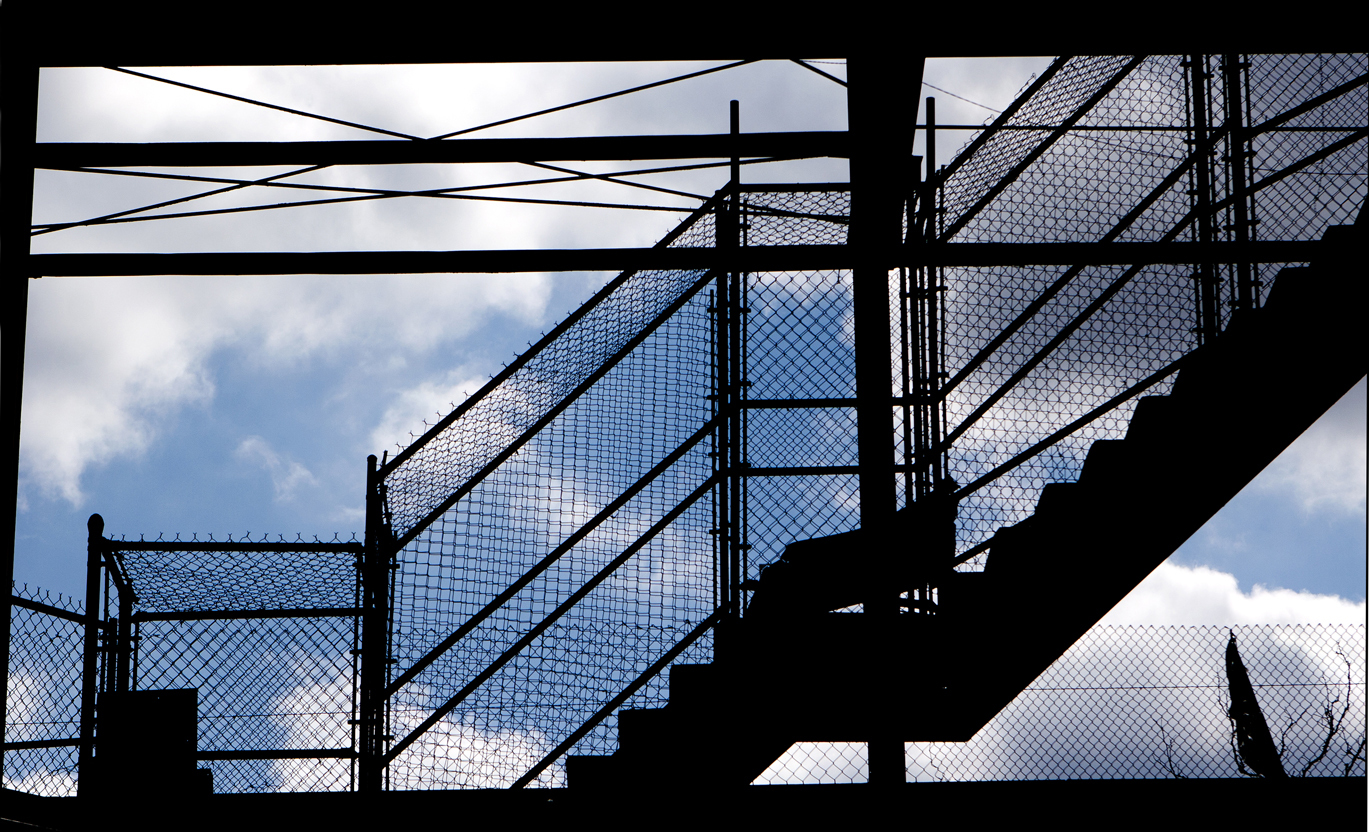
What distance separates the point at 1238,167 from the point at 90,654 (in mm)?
5958

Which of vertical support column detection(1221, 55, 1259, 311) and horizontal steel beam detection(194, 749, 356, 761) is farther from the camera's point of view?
horizontal steel beam detection(194, 749, 356, 761)

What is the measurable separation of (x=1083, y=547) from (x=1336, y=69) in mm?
2560

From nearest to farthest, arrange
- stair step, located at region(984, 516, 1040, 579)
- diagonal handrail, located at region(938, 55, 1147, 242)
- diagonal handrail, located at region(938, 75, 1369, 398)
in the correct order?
1. stair step, located at region(984, 516, 1040, 579)
2. diagonal handrail, located at region(938, 75, 1369, 398)
3. diagonal handrail, located at region(938, 55, 1147, 242)

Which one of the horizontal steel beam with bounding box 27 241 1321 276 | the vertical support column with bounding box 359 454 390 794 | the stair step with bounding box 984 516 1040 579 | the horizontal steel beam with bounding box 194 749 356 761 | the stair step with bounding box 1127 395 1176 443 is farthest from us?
the horizontal steel beam with bounding box 194 749 356 761

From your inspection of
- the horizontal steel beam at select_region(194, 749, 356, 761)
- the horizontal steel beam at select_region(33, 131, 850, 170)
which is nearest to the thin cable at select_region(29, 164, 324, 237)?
the horizontal steel beam at select_region(33, 131, 850, 170)

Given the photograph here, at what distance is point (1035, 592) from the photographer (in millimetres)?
5301

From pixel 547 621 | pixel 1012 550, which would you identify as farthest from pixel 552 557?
pixel 1012 550

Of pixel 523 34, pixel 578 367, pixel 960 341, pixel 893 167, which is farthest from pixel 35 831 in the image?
pixel 893 167

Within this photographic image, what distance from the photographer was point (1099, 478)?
5.02 metres

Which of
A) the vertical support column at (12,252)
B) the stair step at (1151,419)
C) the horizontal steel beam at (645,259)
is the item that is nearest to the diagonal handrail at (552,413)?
the horizontal steel beam at (645,259)

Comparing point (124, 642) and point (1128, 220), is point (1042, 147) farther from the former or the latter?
point (124, 642)

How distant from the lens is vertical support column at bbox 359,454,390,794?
→ 645cm

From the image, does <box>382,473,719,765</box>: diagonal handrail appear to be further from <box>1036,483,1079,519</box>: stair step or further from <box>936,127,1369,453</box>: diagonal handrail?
<box>1036,483,1079,519</box>: stair step

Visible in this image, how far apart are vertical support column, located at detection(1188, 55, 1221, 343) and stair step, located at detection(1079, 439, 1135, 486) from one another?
2.14 ft
